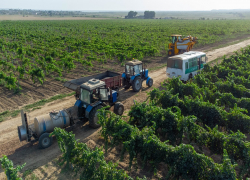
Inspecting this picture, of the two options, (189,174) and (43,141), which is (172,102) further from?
(43,141)

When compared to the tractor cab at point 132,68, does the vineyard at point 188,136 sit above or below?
below

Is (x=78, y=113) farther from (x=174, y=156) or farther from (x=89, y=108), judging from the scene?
(x=174, y=156)

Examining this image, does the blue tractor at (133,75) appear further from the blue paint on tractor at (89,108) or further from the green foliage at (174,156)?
the green foliage at (174,156)

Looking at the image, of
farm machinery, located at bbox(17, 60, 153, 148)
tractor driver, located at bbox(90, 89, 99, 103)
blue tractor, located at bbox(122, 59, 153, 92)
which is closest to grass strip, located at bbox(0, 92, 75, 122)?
farm machinery, located at bbox(17, 60, 153, 148)

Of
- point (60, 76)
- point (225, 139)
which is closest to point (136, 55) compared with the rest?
point (60, 76)

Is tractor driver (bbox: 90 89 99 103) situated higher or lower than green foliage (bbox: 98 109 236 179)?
higher

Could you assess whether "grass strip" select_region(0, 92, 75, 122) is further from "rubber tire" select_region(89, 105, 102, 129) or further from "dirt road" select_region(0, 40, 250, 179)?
"rubber tire" select_region(89, 105, 102, 129)

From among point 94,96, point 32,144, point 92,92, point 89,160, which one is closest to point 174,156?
point 89,160

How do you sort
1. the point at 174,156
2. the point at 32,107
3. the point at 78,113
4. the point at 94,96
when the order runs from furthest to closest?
the point at 32,107, the point at 78,113, the point at 94,96, the point at 174,156

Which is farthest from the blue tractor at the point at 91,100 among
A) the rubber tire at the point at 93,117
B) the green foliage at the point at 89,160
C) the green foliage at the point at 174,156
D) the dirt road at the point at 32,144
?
the green foliage at the point at 89,160

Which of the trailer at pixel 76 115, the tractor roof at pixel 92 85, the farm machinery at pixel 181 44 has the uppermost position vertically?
the farm machinery at pixel 181 44

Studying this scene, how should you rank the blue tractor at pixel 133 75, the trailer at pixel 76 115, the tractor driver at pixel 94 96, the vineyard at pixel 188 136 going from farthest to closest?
the blue tractor at pixel 133 75
the tractor driver at pixel 94 96
the trailer at pixel 76 115
the vineyard at pixel 188 136

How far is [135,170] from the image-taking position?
8.48 metres

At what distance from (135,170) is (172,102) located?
→ 469 cm
